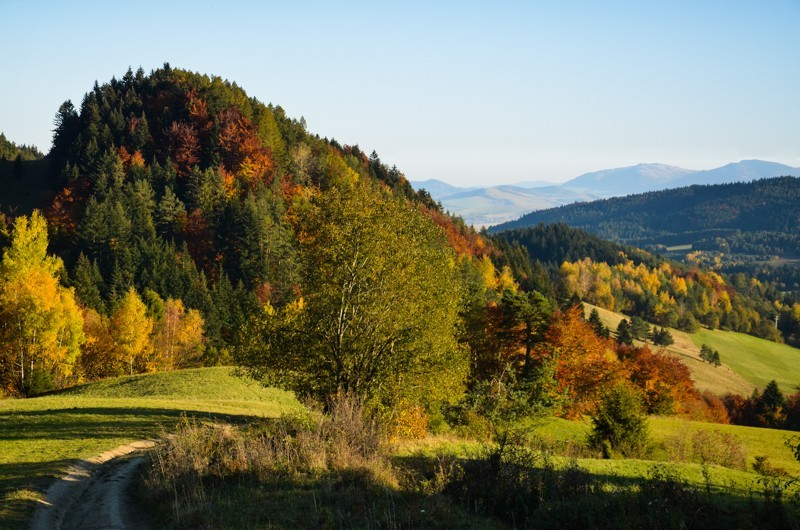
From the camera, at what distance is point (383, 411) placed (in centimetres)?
2358

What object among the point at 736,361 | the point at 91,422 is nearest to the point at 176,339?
the point at 91,422

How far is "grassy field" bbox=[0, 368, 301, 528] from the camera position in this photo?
15.8 m

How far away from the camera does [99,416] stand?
87.7ft

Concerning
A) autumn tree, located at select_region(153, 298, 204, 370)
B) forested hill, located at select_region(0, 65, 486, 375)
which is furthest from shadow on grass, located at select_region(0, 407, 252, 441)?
autumn tree, located at select_region(153, 298, 204, 370)

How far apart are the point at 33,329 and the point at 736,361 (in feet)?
500

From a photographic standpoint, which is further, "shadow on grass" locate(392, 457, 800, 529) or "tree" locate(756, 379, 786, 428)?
"tree" locate(756, 379, 786, 428)

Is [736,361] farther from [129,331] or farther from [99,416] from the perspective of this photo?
[99,416]

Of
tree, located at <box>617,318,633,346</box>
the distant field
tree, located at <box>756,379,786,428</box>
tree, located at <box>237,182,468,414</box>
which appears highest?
tree, located at <box>237,182,468,414</box>

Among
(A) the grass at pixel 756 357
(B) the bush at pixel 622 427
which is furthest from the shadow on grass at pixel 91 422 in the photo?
(A) the grass at pixel 756 357

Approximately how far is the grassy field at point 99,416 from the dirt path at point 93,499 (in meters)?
0.42

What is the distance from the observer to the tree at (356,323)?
937 inches

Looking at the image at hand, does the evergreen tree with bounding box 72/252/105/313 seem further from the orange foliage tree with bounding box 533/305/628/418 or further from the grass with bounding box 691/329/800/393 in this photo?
the grass with bounding box 691/329/800/393

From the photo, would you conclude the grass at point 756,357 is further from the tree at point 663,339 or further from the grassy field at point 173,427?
the grassy field at point 173,427

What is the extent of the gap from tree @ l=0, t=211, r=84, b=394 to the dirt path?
108ft
